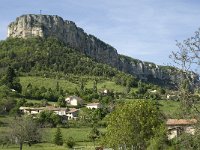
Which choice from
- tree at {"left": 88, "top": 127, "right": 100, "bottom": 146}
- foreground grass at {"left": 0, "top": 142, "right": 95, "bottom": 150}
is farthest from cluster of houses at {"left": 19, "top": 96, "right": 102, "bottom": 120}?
foreground grass at {"left": 0, "top": 142, "right": 95, "bottom": 150}

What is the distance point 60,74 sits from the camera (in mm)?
185250

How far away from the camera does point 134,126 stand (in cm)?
5175

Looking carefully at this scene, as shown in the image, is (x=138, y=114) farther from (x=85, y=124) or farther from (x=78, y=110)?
(x=78, y=110)

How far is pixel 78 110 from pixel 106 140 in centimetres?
7607

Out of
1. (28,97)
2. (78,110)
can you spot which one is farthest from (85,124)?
(28,97)

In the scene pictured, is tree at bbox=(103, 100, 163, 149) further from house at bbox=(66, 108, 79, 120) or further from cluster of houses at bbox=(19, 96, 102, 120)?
house at bbox=(66, 108, 79, 120)

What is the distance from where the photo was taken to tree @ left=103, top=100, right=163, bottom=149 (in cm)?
5147

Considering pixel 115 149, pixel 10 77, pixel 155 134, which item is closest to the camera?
pixel 155 134

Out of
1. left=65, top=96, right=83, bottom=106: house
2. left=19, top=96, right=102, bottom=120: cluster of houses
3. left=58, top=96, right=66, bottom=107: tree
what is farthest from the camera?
left=65, top=96, right=83, bottom=106: house

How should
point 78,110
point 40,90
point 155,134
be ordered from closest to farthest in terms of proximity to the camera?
point 155,134 → point 78,110 → point 40,90

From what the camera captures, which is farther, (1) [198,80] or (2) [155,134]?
(2) [155,134]

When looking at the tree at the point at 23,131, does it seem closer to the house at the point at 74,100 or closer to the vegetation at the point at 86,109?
the vegetation at the point at 86,109

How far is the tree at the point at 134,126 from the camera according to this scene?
51.5 metres

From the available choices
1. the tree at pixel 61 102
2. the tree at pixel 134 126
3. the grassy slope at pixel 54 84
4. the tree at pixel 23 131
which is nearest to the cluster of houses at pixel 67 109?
the tree at pixel 61 102
